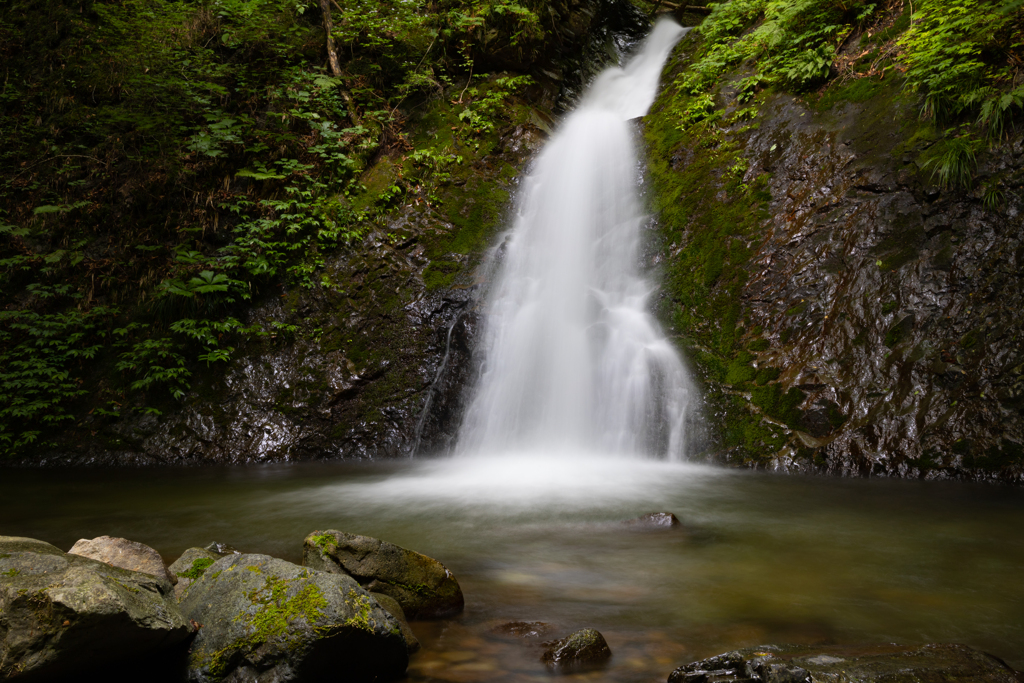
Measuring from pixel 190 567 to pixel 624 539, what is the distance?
2700 millimetres

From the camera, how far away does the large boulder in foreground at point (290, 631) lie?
2.06 m

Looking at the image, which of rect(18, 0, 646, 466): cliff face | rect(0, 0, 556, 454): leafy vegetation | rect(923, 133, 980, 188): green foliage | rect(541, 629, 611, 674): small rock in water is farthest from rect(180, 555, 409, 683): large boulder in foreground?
rect(923, 133, 980, 188): green foliage

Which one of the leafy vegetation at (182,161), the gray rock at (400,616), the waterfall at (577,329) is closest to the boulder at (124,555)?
the gray rock at (400,616)

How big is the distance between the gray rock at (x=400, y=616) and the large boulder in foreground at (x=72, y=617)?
0.77 metres

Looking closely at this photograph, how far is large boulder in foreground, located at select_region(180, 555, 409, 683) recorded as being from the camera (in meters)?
2.06

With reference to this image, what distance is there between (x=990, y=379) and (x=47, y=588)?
7138mm

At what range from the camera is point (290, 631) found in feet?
6.82

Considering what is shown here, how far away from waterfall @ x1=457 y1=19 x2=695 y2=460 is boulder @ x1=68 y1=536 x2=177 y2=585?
4735mm

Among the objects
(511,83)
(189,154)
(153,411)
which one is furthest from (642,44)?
(153,411)

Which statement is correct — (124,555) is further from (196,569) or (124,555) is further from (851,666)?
(851,666)

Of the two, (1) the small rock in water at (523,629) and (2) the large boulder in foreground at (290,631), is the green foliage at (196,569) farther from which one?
(1) the small rock in water at (523,629)

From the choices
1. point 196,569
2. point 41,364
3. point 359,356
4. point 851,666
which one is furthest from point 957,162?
point 41,364

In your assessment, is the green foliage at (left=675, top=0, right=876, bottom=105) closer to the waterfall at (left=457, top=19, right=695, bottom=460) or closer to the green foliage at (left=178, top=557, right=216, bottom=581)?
the waterfall at (left=457, top=19, right=695, bottom=460)

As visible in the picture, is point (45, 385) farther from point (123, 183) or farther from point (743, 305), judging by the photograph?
point (743, 305)
